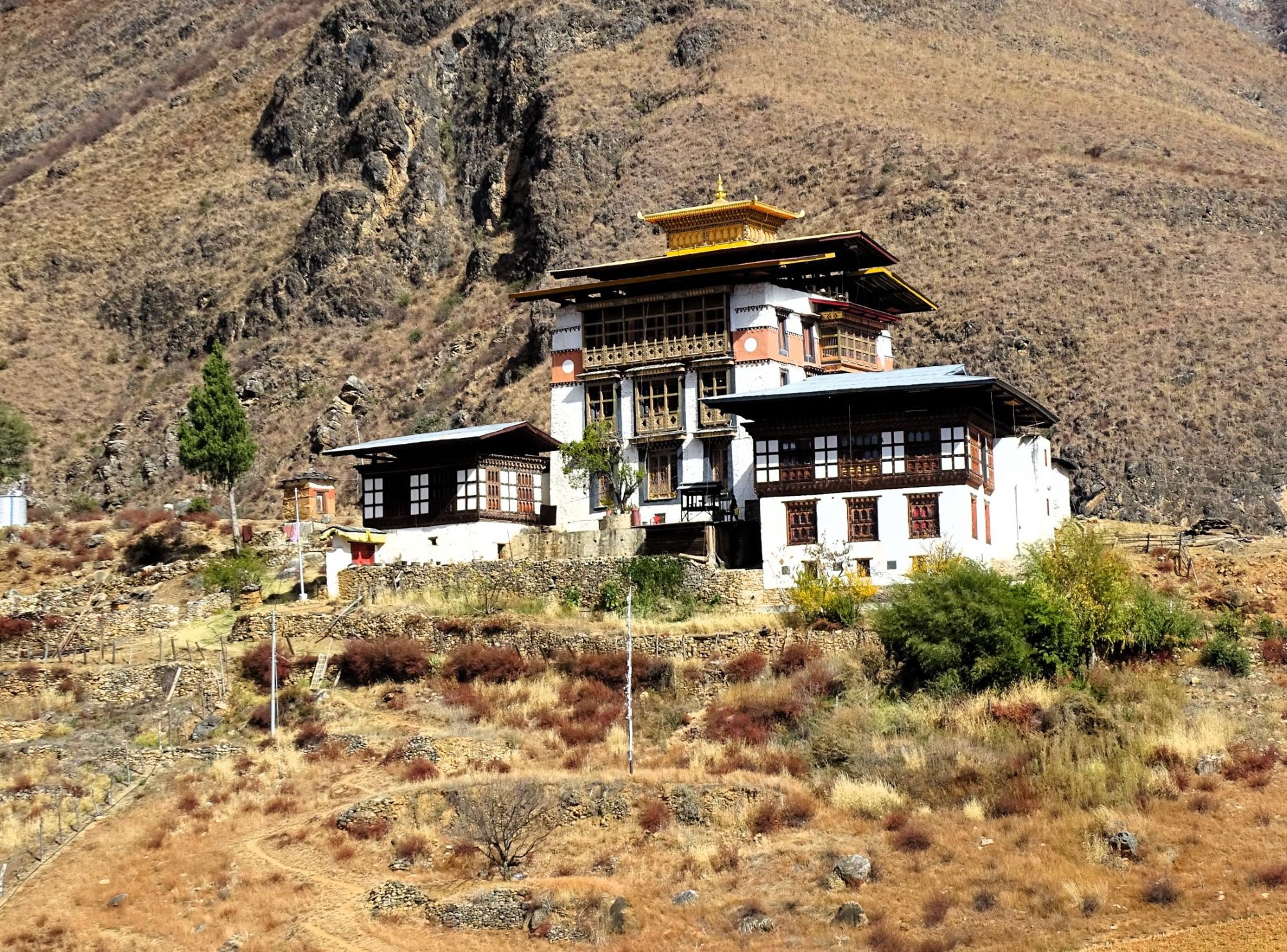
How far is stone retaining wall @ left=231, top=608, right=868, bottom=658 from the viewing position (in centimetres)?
5762

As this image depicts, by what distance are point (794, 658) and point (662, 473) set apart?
62.1ft

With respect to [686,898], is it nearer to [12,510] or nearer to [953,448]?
[953,448]

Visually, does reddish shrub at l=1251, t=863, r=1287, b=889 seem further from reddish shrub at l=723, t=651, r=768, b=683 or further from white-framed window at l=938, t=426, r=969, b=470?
white-framed window at l=938, t=426, r=969, b=470

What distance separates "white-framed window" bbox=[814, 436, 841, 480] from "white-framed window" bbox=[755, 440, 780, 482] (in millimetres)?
1490

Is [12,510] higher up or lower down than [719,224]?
lower down

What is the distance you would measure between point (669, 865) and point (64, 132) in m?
151

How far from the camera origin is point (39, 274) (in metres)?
144

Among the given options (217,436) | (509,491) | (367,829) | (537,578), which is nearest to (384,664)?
(537,578)

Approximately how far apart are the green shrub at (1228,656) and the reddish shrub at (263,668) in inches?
1149

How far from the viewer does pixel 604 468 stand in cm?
7275

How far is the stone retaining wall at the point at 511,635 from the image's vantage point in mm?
→ 57625

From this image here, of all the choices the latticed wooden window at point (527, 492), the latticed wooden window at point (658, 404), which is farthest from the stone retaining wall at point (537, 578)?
the latticed wooden window at point (658, 404)

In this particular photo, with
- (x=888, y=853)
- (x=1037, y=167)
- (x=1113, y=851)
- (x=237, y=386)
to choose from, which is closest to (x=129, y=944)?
(x=888, y=853)

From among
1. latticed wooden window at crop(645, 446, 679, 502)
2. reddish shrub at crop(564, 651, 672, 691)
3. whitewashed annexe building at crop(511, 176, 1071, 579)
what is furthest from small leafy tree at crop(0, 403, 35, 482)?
reddish shrub at crop(564, 651, 672, 691)
